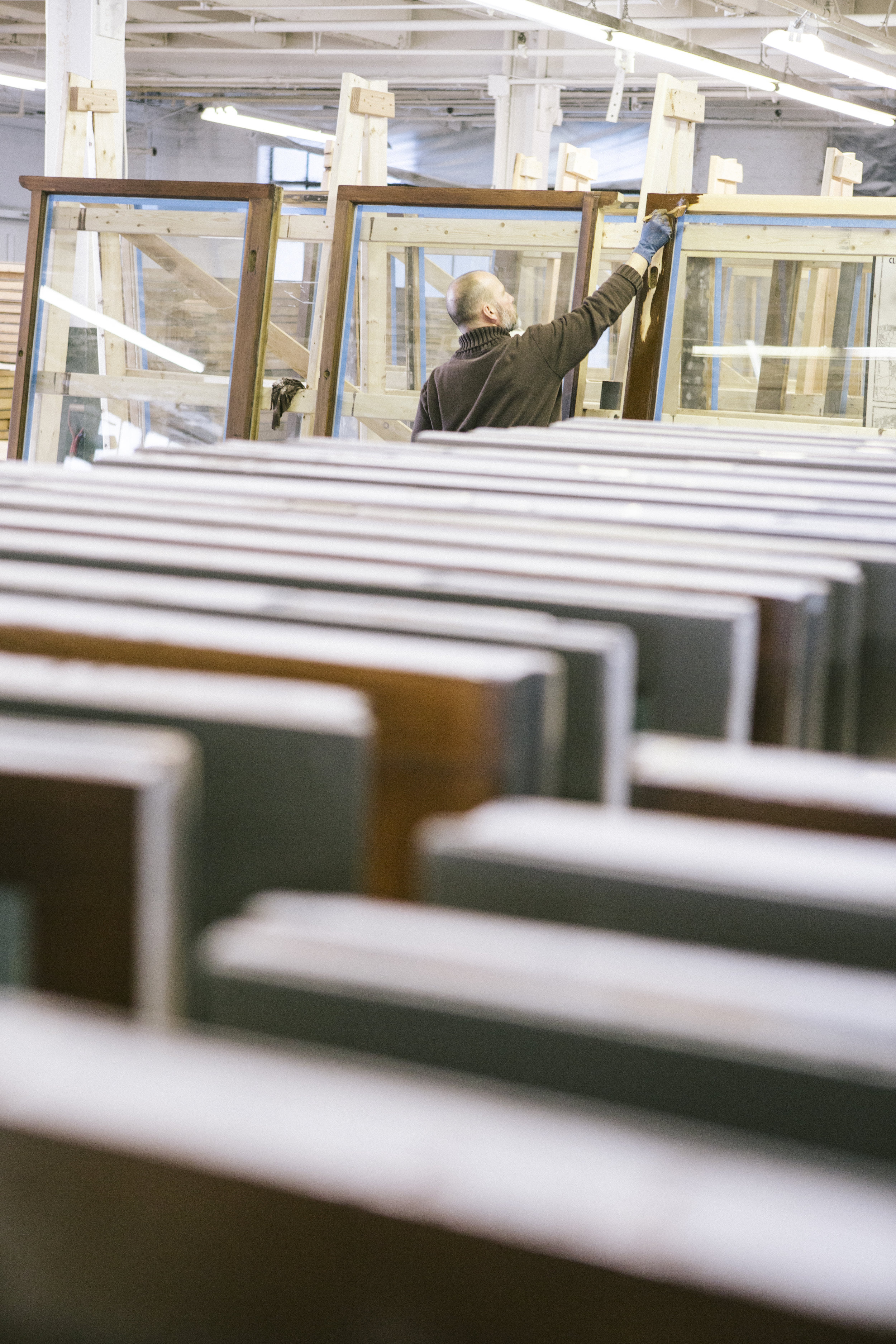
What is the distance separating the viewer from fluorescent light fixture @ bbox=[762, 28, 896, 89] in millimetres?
7535

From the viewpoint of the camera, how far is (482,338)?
4227 mm

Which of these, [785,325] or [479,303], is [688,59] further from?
[479,303]

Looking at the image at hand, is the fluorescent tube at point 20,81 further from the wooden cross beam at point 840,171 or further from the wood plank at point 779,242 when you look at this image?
the wood plank at point 779,242

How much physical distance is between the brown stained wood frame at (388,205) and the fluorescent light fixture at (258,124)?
25.4 feet

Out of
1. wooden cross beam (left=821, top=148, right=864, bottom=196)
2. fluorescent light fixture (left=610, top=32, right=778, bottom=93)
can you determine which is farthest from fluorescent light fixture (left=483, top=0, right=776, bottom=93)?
wooden cross beam (left=821, top=148, right=864, bottom=196)

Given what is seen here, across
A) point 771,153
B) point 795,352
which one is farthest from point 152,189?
point 771,153

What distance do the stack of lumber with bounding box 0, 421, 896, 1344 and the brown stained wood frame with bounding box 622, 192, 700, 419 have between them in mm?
3929

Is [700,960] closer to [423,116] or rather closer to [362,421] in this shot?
[362,421]

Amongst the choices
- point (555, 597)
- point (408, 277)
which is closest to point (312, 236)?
point (408, 277)

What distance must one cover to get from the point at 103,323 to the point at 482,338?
1.96 meters

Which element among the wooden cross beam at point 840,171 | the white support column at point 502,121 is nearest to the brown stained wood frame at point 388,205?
the wooden cross beam at point 840,171

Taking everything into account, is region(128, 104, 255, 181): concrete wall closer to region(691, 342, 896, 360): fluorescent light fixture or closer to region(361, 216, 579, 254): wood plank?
region(361, 216, 579, 254): wood plank

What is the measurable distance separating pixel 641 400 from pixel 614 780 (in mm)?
4045

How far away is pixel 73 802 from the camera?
12.8 inches
